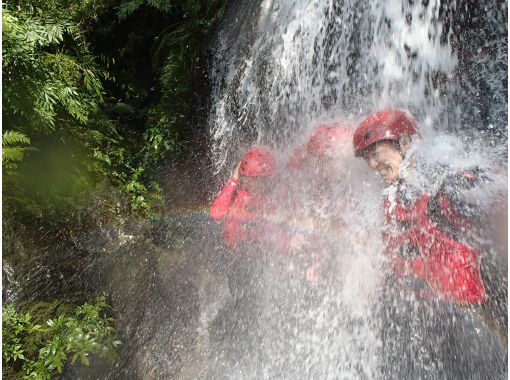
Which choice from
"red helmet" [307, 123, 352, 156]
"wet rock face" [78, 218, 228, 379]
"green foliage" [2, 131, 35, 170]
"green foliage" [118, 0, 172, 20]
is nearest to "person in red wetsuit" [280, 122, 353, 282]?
"red helmet" [307, 123, 352, 156]

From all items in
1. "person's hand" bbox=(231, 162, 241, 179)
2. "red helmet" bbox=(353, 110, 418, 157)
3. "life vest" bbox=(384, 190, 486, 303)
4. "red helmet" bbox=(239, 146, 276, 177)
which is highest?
"red helmet" bbox=(353, 110, 418, 157)

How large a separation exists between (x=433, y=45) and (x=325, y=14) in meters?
1.24

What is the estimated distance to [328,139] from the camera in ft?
15.2

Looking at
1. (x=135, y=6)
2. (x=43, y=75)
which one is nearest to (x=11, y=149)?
(x=43, y=75)

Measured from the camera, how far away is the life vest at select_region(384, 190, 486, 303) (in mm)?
3154

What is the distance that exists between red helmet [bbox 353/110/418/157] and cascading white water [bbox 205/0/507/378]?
235 millimetres

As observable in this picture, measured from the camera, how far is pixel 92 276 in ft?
15.0

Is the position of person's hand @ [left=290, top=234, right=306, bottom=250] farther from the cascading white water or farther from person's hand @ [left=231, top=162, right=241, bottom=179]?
person's hand @ [left=231, top=162, right=241, bottom=179]

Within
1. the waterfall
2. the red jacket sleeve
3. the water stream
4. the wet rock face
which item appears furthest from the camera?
the red jacket sleeve

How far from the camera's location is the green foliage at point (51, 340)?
3.69 meters

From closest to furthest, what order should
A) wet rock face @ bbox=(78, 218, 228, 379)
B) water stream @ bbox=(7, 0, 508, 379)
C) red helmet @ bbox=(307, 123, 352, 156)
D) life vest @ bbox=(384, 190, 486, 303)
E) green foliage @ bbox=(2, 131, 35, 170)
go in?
life vest @ bbox=(384, 190, 486, 303), water stream @ bbox=(7, 0, 508, 379), green foliage @ bbox=(2, 131, 35, 170), wet rock face @ bbox=(78, 218, 228, 379), red helmet @ bbox=(307, 123, 352, 156)

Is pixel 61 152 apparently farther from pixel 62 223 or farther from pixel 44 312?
pixel 44 312

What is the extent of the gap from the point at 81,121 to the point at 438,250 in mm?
4163

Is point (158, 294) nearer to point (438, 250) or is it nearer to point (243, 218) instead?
point (243, 218)
